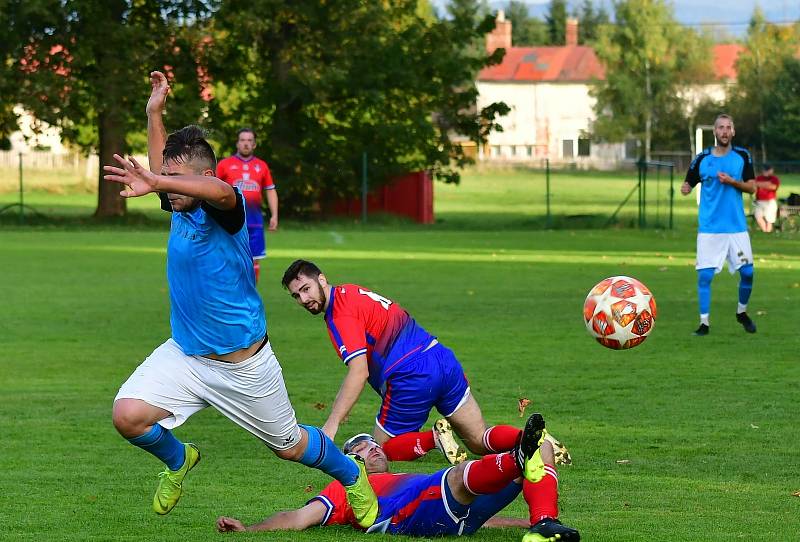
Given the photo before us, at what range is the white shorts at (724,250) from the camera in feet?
50.6

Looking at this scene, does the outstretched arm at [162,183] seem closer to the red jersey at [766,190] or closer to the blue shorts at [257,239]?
the blue shorts at [257,239]

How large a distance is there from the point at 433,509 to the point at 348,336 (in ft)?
4.58

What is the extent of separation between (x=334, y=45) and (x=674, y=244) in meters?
14.7

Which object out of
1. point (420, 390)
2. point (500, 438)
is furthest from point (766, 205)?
point (500, 438)

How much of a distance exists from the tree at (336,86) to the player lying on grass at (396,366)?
33.6 metres

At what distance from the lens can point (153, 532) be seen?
6.78 metres

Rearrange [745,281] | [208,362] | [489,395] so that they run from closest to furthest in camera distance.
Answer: [208,362]
[489,395]
[745,281]

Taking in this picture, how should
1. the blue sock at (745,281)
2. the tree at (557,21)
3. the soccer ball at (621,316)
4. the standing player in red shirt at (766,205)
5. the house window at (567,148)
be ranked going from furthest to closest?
the tree at (557,21) < the house window at (567,148) < the standing player in red shirt at (766,205) < the blue sock at (745,281) < the soccer ball at (621,316)

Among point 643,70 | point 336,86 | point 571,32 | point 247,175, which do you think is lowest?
point 247,175

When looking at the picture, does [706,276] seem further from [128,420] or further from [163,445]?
[128,420]

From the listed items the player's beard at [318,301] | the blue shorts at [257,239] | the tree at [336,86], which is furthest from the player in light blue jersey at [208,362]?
the tree at [336,86]

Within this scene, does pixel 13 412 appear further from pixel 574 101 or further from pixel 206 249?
pixel 574 101

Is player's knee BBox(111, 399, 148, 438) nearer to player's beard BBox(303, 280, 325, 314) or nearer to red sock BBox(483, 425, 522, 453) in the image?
player's beard BBox(303, 280, 325, 314)

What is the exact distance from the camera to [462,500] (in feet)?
21.0
